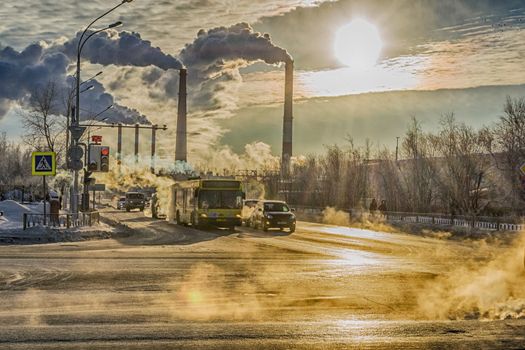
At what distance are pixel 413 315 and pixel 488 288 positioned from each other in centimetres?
433

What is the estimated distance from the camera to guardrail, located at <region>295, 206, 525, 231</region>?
3800cm

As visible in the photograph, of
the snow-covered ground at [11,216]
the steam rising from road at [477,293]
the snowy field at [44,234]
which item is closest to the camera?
the steam rising from road at [477,293]

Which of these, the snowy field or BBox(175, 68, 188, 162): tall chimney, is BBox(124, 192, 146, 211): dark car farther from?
the snowy field

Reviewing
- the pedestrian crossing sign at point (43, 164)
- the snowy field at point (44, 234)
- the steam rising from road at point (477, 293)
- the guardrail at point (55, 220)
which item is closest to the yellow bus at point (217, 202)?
the guardrail at point (55, 220)

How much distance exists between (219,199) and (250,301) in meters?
28.3

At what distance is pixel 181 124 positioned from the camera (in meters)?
90.5

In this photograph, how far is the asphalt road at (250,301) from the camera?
30.0 ft

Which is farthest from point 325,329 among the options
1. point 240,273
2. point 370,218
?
point 370,218

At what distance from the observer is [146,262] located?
2088 centimetres

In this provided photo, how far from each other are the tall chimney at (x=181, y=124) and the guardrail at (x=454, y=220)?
33.8 meters

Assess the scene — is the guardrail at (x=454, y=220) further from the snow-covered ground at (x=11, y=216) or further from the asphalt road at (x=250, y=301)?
the snow-covered ground at (x=11, y=216)

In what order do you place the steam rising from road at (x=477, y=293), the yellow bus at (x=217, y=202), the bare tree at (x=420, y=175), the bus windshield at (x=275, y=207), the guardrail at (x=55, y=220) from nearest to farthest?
the steam rising from road at (x=477, y=293) < the guardrail at (x=55, y=220) < the yellow bus at (x=217, y=202) < the bus windshield at (x=275, y=207) < the bare tree at (x=420, y=175)

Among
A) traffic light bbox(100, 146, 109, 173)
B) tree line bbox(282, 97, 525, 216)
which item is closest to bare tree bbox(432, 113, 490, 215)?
tree line bbox(282, 97, 525, 216)

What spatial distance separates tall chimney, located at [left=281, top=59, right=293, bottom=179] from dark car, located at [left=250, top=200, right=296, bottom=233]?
45809mm
